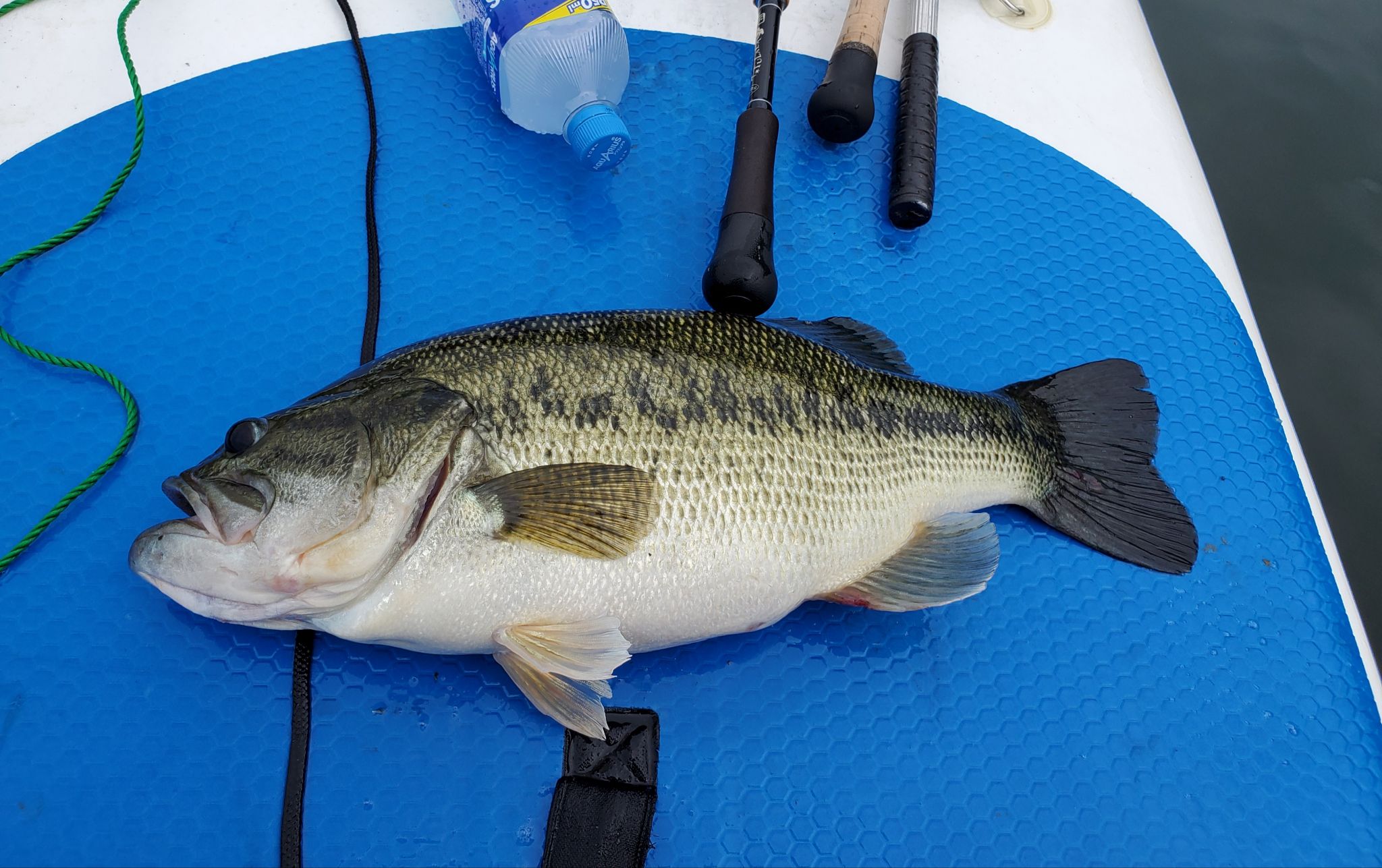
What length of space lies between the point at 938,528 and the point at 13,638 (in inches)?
56.7

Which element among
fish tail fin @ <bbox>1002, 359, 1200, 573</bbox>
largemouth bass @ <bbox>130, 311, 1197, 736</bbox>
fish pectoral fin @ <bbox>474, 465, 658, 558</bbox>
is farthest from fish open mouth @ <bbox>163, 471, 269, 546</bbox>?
fish tail fin @ <bbox>1002, 359, 1200, 573</bbox>

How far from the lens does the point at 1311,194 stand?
2.49 meters

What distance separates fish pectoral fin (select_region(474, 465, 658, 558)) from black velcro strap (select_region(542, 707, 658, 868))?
1.08 ft

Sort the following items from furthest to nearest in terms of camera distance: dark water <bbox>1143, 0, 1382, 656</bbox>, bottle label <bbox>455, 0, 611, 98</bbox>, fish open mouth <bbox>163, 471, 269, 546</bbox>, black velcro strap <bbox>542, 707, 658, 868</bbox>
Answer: dark water <bbox>1143, 0, 1382, 656</bbox> → bottle label <bbox>455, 0, 611, 98</bbox> → black velcro strap <bbox>542, 707, 658, 868</bbox> → fish open mouth <bbox>163, 471, 269, 546</bbox>

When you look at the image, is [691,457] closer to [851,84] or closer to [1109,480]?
[1109,480]

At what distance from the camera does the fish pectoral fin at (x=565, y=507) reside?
1.04m

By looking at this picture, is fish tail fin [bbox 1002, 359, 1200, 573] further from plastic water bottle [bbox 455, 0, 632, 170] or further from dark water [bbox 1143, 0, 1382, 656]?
dark water [bbox 1143, 0, 1382, 656]

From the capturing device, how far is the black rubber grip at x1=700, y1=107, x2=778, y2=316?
4.30ft

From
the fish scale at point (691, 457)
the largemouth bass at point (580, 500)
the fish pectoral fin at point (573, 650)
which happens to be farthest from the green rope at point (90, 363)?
the fish pectoral fin at point (573, 650)

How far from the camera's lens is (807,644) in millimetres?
1298

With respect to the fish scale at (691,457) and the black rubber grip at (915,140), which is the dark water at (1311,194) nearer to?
the black rubber grip at (915,140)

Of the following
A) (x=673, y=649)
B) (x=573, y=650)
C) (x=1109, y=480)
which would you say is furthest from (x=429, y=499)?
(x=1109, y=480)

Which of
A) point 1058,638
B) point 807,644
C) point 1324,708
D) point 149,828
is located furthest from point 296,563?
point 1324,708

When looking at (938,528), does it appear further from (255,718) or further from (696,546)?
(255,718)
